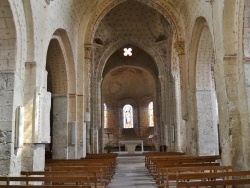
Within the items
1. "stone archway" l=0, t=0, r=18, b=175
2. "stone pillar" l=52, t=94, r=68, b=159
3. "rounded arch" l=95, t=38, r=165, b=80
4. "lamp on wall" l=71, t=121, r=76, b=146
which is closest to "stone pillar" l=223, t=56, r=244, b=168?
"stone archway" l=0, t=0, r=18, b=175

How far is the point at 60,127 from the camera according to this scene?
1259 cm

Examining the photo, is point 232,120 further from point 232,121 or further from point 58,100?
point 58,100

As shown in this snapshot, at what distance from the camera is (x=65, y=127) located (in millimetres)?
12609

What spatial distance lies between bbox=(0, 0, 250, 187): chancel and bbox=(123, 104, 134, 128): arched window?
5990 millimetres

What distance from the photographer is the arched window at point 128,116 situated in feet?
103

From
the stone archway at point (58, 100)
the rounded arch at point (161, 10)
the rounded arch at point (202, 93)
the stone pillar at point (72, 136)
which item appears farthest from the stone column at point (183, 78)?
the stone archway at point (58, 100)

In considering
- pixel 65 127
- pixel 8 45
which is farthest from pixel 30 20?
pixel 65 127

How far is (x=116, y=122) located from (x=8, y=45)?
24.1 m

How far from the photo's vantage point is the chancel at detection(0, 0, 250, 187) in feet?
24.9

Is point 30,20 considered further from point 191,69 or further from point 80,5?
point 191,69

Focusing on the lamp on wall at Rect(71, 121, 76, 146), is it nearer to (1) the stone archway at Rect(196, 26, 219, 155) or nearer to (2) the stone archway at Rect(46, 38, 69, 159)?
(2) the stone archway at Rect(46, 38, 69, 159)

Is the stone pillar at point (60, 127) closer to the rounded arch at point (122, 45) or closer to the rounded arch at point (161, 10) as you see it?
the rounded arch at point (161, 10)

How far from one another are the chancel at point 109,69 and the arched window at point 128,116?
599 cm

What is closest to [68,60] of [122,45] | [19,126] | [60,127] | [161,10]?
[60,127]
